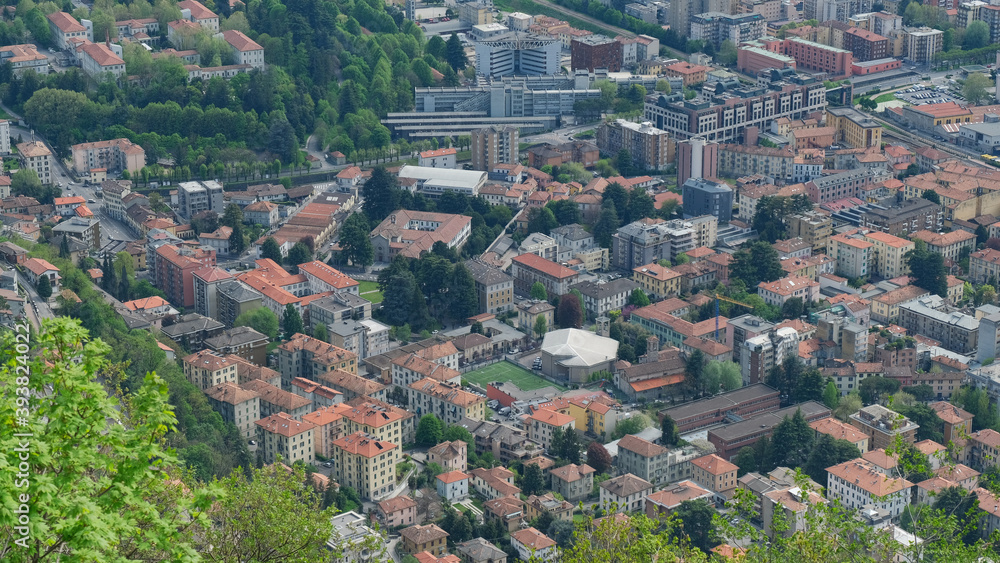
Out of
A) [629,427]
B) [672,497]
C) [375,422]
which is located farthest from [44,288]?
[672,497]

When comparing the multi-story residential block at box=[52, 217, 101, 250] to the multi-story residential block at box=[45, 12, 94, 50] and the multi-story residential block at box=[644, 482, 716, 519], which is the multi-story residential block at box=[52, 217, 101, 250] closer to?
the multi-story residential block at box=[45, 12, 94, 50]

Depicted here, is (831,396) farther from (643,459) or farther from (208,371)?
(208,371)

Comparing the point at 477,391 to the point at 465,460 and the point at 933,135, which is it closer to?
the point at 465,460

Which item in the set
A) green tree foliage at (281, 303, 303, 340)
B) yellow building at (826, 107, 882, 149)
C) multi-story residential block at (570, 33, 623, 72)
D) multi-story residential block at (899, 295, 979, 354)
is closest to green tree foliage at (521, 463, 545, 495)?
green tree foliage at (281, 303, 303, 340)

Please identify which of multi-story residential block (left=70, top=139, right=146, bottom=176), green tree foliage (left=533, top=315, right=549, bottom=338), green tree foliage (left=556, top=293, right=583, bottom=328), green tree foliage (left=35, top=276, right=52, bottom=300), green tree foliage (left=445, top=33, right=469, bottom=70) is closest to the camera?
green tree foliage (left=35, top=276, right=52, bottom=300)

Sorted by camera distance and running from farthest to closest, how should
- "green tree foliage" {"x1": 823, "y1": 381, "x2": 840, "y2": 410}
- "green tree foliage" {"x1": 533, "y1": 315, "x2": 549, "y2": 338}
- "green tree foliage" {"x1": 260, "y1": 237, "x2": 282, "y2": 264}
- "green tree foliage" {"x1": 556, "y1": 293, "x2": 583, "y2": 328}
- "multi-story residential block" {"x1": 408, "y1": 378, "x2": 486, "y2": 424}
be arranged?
"green tree foliage" {"x1": 260, "y1": 237, "x2": 282, "y2": 264} < "green tree foliage" {"x1": 556, "y1": 293, "x2": 583, "y2": 328} < "green tree foliage" {"x1": 533, "y1": 315, "x2": 549, "y2": 338} < "green tree foliage" {"x1": 823, "y1": 381, "x2": 840, "y2": 410} < "multi-story residential block" {"x1": 408, "y1": 378, "x2": 486, "y2": 424}

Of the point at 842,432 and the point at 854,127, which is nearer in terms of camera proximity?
the point at 842,432

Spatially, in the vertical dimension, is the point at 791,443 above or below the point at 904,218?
below
